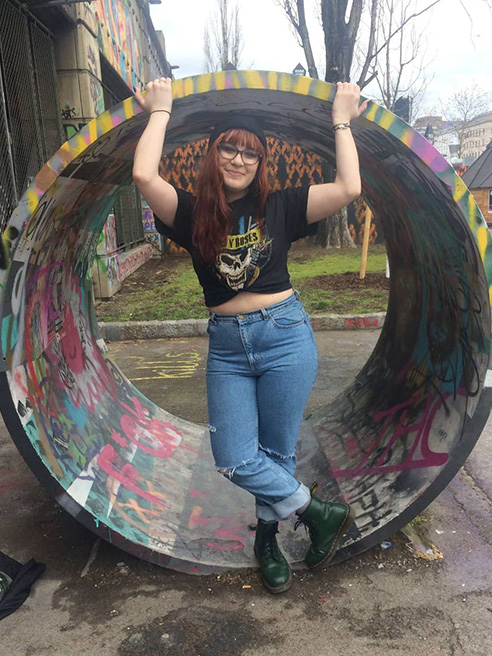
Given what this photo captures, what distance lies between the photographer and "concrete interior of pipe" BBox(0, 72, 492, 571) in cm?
240

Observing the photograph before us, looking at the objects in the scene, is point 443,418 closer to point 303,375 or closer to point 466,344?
point 466,344

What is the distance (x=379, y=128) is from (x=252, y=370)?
3.96ft

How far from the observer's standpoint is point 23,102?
7.27 meters

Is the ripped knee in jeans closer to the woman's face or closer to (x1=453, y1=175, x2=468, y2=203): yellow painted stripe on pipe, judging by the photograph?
the woman's face

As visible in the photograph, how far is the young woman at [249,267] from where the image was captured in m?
2.18

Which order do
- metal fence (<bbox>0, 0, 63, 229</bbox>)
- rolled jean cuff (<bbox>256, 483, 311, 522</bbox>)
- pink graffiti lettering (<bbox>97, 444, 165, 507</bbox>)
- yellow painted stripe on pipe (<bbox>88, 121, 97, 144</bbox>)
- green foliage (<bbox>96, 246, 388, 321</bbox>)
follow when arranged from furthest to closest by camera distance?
1. green foliage (<bbox>96, 246, 388, 321</bbox>)
2. metal fence (<bbox>0, 0, 63, 229</bbox>)
3. pink graffiti lettering (<bbox>97, 444, 165, 507</bbox>)
4. rolled jean cuff (<bbox>256, 483, 311, 522</bbox>)
5. yellow painted stripe on pipe (<bbox>88, 121, 97, 144</bbox>)

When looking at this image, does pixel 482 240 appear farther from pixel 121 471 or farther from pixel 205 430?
pixel 205 430

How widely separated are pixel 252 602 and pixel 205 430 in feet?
6.08

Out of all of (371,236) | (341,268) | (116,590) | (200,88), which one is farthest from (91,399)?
(371,236)

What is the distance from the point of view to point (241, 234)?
88.7 inches

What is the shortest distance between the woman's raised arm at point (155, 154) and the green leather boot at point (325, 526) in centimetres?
157

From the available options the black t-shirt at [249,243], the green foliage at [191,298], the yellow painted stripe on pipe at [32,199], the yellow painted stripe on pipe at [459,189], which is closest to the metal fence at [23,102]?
the green foliage at [191,298]

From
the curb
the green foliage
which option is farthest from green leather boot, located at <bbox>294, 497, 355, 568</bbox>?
the green foliage

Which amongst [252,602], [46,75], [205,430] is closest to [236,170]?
[252,602]
